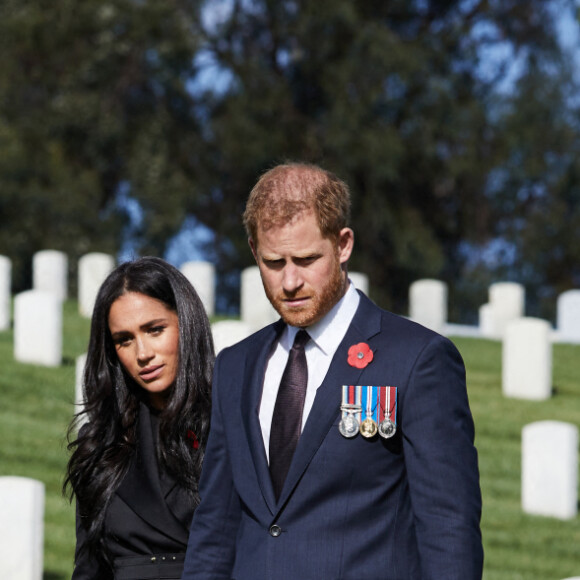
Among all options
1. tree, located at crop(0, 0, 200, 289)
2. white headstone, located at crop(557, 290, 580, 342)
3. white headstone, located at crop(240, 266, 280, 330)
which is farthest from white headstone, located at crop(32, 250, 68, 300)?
white headstone, located at crop(557, 290, 580, 342)

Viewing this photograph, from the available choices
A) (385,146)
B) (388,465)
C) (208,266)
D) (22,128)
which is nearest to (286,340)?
(388,465)

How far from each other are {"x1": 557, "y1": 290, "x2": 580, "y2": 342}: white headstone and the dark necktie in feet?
53.9

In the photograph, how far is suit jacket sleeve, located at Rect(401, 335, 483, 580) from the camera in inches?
99.7

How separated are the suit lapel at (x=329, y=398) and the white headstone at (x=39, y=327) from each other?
9141mm

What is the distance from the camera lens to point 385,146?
21.5 meters

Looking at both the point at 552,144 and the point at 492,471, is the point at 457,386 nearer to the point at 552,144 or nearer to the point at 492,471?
the point at 492,471

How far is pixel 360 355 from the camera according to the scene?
2701 mm

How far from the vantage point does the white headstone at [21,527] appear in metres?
5.66

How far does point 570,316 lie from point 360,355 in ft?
54.8

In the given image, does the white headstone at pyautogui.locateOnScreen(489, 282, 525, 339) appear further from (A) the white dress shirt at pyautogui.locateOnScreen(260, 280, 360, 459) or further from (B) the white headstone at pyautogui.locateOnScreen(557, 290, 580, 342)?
(A) the white dress shirt at pyautogui.locateOnScreen(260, 280, 360, 459)

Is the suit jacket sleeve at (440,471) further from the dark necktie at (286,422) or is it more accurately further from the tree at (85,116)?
the tree at (85,116)

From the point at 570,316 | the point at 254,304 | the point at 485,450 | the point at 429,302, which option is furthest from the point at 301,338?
the point at 570,316

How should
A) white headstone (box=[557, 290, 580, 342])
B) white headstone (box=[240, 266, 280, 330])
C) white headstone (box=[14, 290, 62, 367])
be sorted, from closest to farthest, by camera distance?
white headstone (box=[14, 290, 62, 367]), white headstone (box=[240, 266, 280, 330]), white headstone (box=[557, 290, 580, 342])

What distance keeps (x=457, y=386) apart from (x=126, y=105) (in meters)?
21.5
